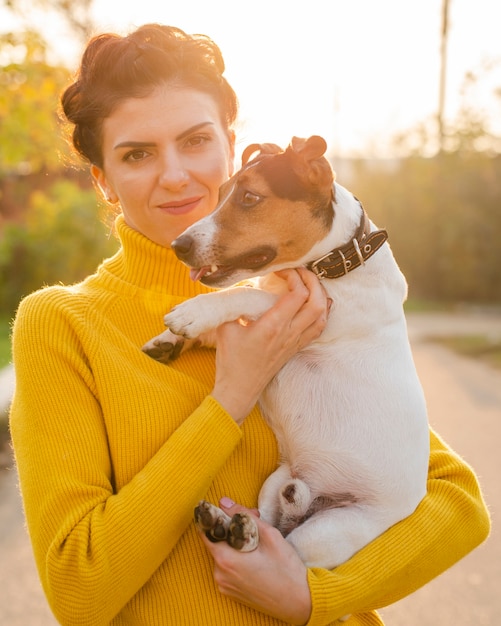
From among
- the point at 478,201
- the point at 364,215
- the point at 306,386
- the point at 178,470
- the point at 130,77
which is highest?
the point at 130,77

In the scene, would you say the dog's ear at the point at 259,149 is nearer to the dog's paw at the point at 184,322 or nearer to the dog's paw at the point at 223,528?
the dog's paw at the point at 184,322

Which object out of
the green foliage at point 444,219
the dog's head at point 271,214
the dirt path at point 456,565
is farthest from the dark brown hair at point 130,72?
the green foliage at point 444,219

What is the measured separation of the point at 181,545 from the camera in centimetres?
185

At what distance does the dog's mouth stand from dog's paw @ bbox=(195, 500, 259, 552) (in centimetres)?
70

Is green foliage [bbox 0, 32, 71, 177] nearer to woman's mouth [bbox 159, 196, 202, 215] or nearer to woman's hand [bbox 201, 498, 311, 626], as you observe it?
woman's mouth [bbox 159, 196, 202, 215]

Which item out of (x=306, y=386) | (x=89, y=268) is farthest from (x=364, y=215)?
(x=89, y=268)

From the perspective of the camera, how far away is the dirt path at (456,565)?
382 cm

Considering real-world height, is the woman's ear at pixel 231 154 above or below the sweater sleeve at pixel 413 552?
above

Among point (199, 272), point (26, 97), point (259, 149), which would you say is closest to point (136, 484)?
point (199, 272)

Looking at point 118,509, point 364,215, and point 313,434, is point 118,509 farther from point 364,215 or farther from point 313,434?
point 364,215

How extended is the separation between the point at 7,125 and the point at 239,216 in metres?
5.53

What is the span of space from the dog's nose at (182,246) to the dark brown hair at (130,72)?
38 centimetres

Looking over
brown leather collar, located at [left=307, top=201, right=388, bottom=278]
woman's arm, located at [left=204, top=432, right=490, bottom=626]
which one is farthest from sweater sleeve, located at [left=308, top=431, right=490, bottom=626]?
brown leather collar, located at [left=307, top=201, right=388, bottom=278]

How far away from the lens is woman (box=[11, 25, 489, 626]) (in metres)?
1.70
